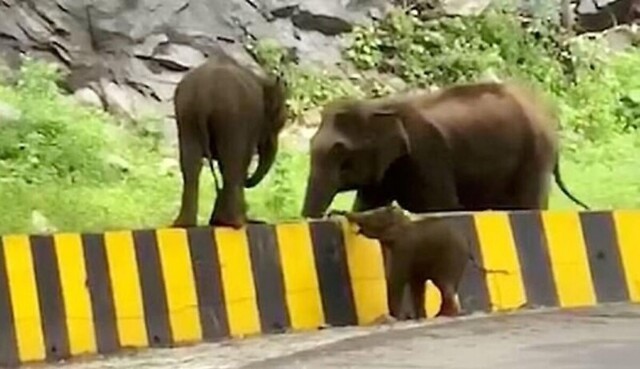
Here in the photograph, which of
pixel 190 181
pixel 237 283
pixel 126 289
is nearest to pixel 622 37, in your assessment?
pixel 190 181

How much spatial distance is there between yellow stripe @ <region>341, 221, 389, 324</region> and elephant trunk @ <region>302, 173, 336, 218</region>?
3.93 ft

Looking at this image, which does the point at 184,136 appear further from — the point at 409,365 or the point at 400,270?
the point at 409,365

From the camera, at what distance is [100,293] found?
29.7ft

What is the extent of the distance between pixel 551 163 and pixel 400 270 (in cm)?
325

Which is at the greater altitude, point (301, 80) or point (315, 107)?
point (301, 80)

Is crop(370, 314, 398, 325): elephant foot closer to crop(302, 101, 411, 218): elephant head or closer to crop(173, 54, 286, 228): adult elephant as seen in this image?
crop(173, 54, 286, 228): adult elephant

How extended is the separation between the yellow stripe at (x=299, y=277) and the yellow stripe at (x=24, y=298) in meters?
1.35

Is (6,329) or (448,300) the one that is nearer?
(6,329)

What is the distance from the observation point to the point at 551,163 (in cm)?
1267

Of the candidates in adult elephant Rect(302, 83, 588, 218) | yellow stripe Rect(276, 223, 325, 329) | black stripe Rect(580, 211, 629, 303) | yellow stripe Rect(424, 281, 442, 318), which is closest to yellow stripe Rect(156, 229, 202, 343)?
yellow stripe Rect(276, 223, 325, 329)

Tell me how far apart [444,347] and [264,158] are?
2563mm

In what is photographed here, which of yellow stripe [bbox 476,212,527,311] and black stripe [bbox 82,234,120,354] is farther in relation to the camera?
yellow stripe [bbox 476,212,527,311]

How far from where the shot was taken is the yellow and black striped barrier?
890cm

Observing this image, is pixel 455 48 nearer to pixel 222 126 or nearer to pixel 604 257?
pixel 604 257
